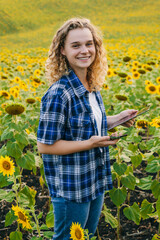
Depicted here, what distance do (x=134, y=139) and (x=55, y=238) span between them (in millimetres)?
1084

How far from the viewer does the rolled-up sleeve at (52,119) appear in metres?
1.41

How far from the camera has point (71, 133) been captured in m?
1.51

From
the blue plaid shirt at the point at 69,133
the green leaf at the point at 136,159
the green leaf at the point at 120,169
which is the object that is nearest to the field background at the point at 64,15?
the green leaf at the point at 136,159

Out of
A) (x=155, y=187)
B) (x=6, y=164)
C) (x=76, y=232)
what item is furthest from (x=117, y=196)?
(x=6, y=164)

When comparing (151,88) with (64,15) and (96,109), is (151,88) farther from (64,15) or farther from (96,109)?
(64,15)

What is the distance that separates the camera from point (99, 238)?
2.28 metres

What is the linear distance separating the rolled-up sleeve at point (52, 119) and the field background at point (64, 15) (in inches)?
931

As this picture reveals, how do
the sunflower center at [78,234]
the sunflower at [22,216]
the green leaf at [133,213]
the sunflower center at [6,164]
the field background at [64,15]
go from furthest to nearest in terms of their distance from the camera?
1. the field background at [64,15]
2. the green leaf at [133,213]
3. the sunflower center at [6,164]
4. the sunflower at [22,216]
5. the sunflower center at [78,234]

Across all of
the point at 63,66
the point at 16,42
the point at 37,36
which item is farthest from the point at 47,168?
the point at 37,36

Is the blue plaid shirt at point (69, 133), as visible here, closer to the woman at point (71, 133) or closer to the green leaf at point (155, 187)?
the woman at point (71, 133)

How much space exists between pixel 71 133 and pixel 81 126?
7 cm

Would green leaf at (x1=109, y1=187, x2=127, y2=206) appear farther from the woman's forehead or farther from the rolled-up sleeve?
the woman's forehead

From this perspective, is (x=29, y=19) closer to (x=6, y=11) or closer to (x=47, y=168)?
(x=6, y=11)

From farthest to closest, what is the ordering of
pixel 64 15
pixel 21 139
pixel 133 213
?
pixel 64 15 → pixel 133 213 → pixel 21 139
